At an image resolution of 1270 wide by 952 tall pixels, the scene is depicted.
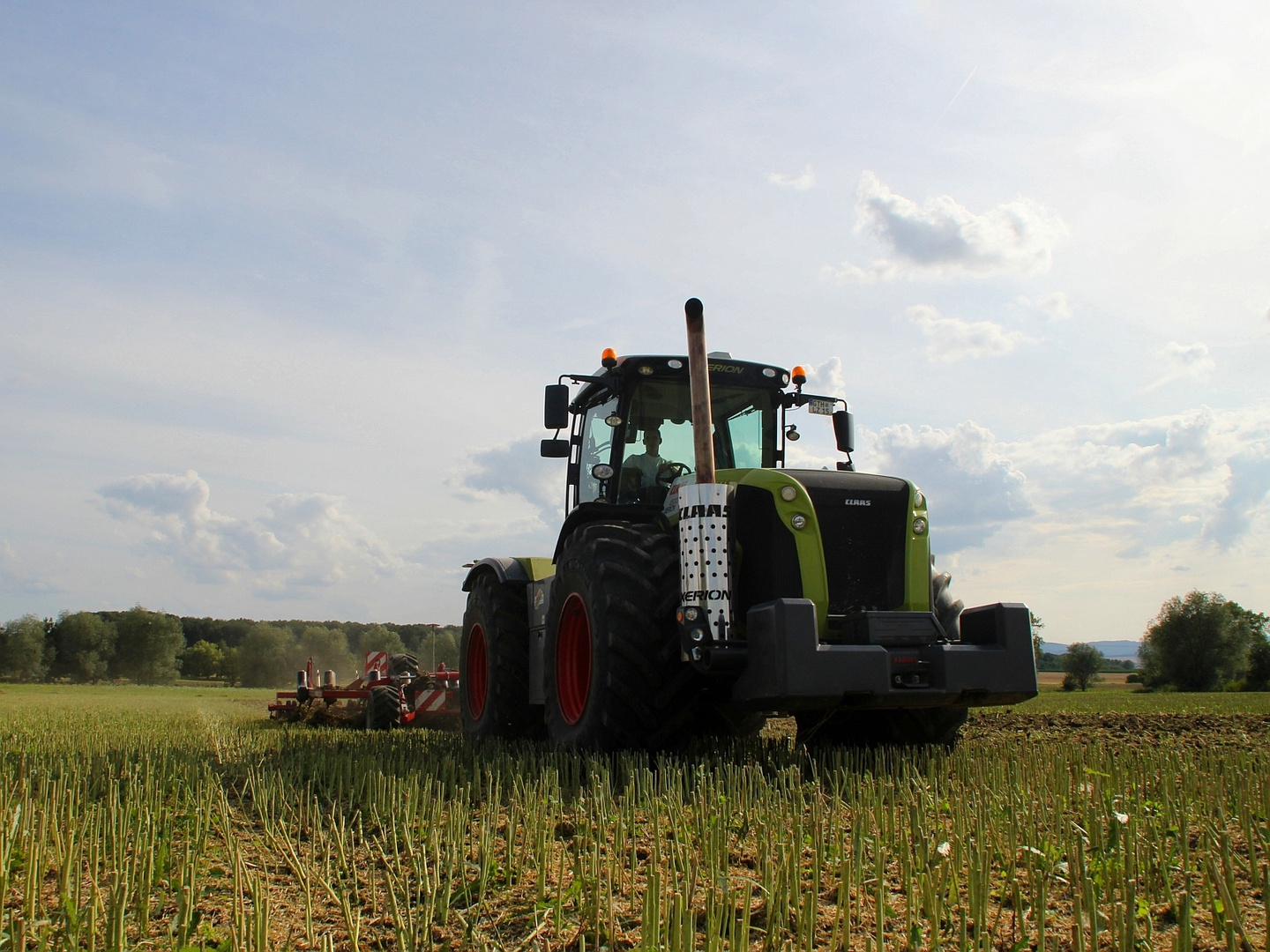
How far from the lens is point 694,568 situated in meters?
5.13

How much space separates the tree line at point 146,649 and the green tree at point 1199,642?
49.1 m

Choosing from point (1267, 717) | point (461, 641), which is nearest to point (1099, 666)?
point (1267, 717)

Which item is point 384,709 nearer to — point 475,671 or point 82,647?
point 475,671

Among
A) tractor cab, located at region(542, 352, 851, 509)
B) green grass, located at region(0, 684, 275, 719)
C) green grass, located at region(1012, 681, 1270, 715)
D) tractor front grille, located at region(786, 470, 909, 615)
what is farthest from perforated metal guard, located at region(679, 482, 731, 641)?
green grass, located at region(0, 684, 275, 719)

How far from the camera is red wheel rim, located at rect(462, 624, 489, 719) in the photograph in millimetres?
8508

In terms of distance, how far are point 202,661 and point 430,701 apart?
75929mm

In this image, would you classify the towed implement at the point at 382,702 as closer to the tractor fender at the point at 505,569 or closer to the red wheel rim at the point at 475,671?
the red wheel rim at the point at 475,671

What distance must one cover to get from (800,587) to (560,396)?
8.33 ft

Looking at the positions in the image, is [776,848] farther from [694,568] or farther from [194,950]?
[694,568]

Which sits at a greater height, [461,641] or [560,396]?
[560,396]

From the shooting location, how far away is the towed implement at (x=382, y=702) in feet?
35.6

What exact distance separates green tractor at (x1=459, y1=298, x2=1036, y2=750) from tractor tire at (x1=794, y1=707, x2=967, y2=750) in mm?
12

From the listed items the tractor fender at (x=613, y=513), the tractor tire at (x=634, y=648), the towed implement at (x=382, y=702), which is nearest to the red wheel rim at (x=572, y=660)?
the tractor tire at (x=634, y=648)

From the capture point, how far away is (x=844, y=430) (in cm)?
734
